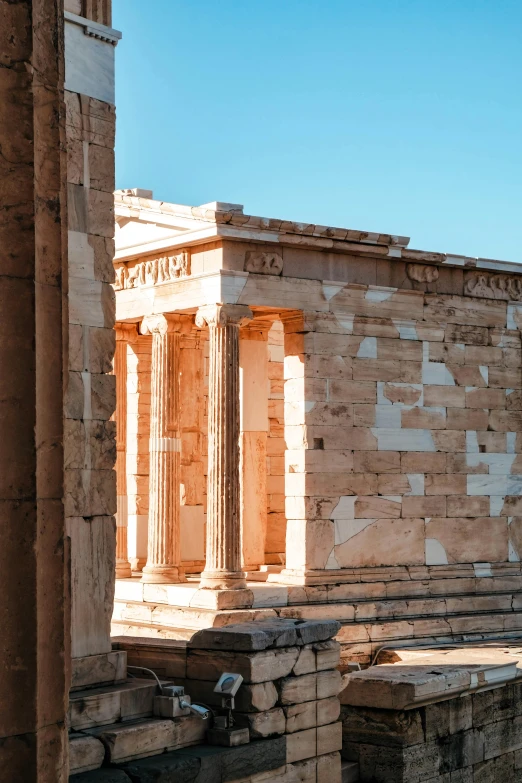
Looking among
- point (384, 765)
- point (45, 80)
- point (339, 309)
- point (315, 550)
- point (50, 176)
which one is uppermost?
point (339, 309)

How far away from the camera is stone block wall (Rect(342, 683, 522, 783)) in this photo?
40.1ft

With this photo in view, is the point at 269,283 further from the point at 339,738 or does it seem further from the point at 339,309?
the point at 339,738

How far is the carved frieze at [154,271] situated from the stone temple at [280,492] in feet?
0.12

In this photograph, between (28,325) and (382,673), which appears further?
(382,673)

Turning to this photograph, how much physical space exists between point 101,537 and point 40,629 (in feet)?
20.5

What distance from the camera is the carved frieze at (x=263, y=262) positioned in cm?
1595

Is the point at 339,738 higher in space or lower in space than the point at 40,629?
lower

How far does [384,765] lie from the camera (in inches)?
482

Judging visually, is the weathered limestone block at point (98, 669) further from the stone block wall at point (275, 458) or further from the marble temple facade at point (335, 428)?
the stone block wall at point (275, 458)

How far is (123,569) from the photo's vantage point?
18.0 m

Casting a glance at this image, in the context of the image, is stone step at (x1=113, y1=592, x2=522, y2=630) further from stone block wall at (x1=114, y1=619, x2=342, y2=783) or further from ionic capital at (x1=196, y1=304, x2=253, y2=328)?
ionic capital at (x1=196, y1=304, x2=253, y2=328)

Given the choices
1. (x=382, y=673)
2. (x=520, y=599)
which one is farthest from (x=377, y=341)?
(x=382, y=673)

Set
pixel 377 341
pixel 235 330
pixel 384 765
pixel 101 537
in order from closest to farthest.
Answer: pixel 101 537 → pixel 384 765 → pixel 235 330 → pixel 377 341

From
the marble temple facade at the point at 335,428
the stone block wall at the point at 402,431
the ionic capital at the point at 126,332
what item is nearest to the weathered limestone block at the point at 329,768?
the marble temple facade at the point at 335,428
